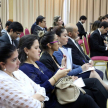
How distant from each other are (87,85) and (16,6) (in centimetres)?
670

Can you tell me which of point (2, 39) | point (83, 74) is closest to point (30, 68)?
point (83, 74)

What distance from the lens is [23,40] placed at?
1876 millimetres

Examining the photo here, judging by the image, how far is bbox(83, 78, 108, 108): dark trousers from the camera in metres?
2.14

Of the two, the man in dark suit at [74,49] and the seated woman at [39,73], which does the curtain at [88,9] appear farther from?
the seated woman at [39,73]

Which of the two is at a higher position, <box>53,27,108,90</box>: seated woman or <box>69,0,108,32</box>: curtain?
<box>69,0,108,32</box>: curtain

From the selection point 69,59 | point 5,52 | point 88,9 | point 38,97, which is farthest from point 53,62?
point 88,9

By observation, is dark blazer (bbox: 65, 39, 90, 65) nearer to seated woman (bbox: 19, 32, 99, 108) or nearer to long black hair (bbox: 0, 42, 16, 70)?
seated woman (bbox: 19, 32, 99, 108)

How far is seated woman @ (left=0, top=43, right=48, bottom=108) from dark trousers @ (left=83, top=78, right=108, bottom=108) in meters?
0.91

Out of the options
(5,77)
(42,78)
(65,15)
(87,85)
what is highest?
(65,15)

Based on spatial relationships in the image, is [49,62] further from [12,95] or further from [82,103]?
[12,95]

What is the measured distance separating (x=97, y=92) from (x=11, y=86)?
1.24 meters

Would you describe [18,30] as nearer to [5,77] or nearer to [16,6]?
[5,77]

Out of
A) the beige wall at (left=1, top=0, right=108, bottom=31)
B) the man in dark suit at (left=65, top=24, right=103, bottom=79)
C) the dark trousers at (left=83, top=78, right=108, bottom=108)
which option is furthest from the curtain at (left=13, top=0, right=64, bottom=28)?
the dark trousers at (left=83, top=78, right=108, bottom=108)

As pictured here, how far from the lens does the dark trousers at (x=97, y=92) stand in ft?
7.03
